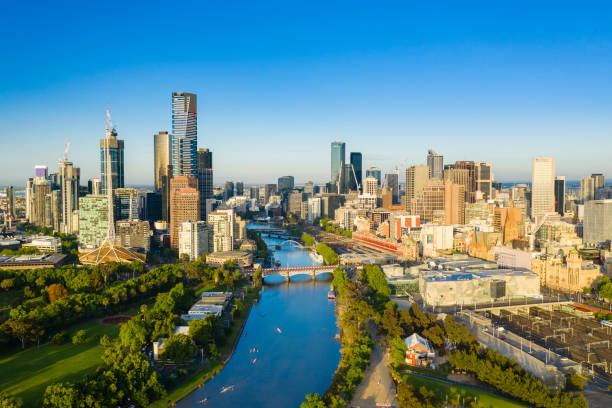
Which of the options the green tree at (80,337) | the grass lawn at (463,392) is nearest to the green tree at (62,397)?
the green tree at (80,337)

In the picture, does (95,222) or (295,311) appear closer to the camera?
(295,311)

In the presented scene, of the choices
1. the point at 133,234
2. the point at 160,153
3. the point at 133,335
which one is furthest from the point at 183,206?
the point at 160,153

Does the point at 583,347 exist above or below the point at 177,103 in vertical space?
below

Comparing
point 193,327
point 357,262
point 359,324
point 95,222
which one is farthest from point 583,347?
point 95,222

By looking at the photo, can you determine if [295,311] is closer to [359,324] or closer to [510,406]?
[359,324]

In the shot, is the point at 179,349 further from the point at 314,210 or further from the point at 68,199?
the point at 314,210

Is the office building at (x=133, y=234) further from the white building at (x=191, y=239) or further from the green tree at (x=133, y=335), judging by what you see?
the green tree at (x=133, y=335)
